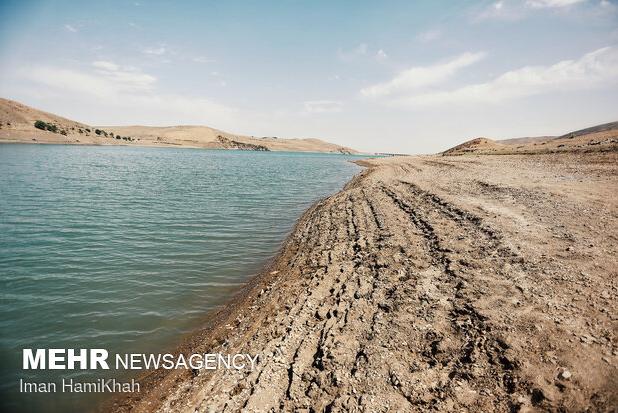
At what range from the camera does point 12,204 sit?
1956 cm

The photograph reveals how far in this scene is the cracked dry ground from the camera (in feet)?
15.4

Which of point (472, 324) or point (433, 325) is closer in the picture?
point (472, 324)

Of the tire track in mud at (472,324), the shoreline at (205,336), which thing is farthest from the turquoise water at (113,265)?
the tire track in mud at (472,324)

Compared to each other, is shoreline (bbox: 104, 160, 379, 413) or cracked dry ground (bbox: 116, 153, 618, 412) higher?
cracked dry ground (bbox: 116, 153, 618, 412)

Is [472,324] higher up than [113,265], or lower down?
higher up

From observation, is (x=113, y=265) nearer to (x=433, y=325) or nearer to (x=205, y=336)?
(x=205, y=336)

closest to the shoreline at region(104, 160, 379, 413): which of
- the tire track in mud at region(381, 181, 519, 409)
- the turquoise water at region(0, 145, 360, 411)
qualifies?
the turquoise water at region(0, 145, 360, 411)

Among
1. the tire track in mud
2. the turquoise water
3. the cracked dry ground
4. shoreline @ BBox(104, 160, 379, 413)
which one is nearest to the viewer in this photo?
the cracked dry ground

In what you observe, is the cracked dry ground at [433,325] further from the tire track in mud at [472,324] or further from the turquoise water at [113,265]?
the turquoise water at [113,265]

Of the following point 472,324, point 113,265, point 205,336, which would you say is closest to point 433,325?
point 472,324

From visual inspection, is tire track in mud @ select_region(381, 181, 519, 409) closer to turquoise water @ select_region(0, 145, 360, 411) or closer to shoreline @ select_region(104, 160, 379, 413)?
shoreline @ select_region(104, 160, 379, 413)

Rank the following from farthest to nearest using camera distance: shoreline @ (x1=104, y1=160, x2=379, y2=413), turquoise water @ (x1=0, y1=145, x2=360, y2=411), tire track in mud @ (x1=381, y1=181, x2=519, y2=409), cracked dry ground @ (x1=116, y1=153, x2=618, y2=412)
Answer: turquoise water @ (x1=0, y1=145, x2=360, y2=411), shoreline @ (x1=104, y1=160, x2=379, y2=413), tire track in mud @ (x1=381, y1=181, x2=519, y2=409), cracked dry ground @ (x1=116, y1=153, x2=618, y2=412)

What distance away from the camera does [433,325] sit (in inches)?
248

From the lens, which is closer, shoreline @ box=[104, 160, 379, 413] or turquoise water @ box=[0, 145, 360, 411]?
shoreline @ box=[104, 160, 379, 413]
